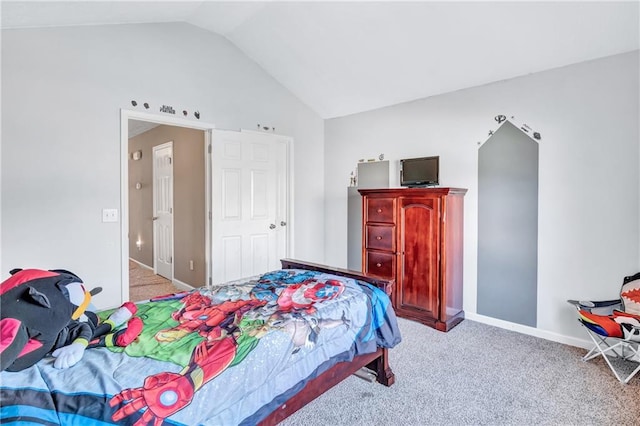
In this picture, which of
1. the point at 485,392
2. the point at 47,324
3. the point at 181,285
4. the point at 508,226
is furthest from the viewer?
the point at 181,285

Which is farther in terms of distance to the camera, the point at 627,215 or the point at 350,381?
the point at 627,215

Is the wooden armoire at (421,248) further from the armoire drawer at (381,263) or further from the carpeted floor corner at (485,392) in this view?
the carpeted floor corner at (485,392)

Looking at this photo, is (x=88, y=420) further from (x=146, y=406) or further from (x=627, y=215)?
(x=627, y=215)

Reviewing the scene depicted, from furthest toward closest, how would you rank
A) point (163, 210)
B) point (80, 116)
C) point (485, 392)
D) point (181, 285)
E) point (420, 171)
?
1. point (163, 210)
2. point (181, 285)
3. point (420, 171)
4. point (80, 116)
5. point (485, 392)

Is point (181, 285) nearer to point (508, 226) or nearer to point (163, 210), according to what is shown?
point (163, 210)

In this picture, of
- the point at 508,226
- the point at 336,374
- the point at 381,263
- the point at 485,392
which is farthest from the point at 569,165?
the point at 336,374

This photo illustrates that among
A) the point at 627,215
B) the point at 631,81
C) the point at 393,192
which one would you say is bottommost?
the point at 627,215

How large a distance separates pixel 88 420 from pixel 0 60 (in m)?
2.80

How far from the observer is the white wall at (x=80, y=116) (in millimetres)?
2547

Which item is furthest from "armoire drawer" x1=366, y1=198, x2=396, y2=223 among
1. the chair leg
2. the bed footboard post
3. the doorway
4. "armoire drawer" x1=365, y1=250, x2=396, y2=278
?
the chair leg

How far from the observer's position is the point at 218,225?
374cm

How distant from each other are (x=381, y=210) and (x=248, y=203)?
61.9 inches

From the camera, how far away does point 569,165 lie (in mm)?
2885

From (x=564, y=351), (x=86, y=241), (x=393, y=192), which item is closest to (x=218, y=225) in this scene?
(x=86, y=241)
